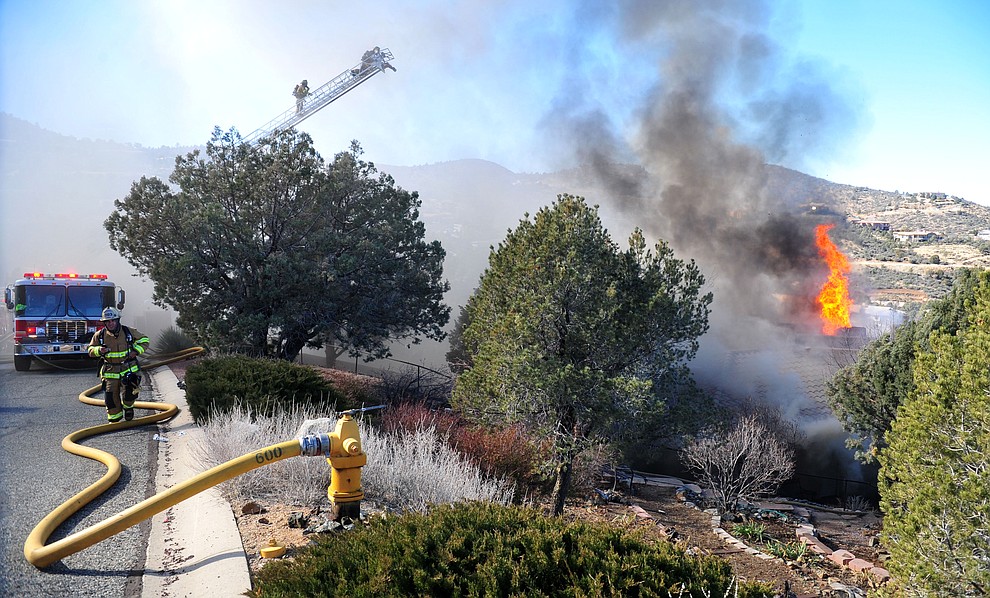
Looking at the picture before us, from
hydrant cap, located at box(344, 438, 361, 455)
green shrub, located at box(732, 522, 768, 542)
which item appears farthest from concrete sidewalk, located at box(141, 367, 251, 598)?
green shrub, located at box(732, 522, 768, 542)

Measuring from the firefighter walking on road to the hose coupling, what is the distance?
5552 mm

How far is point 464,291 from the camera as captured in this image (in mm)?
75188

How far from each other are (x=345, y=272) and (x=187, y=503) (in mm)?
12214

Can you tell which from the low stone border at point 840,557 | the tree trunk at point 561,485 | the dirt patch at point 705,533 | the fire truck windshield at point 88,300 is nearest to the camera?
the dirt patch at point 705,533

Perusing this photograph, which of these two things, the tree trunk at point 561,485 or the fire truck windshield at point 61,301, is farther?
the fire truck windshield at point 61,301

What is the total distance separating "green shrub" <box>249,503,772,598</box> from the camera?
2736 millimetres

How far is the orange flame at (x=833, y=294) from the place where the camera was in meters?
37.8

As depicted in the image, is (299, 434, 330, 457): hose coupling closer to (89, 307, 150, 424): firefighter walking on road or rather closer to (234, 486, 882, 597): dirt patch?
(234, 486, 882, 597): dirt patch

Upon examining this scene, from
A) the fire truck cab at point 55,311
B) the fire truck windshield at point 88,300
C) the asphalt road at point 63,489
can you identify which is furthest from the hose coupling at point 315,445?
the fire truck windshield at point 88,300

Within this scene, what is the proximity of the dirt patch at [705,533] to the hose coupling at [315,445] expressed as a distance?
707mm

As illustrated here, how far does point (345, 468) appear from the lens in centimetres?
464

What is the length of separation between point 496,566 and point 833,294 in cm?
4158

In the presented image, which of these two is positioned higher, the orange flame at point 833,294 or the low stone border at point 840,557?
the orange flame at point 833,294

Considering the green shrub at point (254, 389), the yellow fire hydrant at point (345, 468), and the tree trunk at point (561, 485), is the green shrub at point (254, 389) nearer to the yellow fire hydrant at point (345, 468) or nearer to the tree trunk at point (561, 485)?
the tree trunk at point (561, 485)
